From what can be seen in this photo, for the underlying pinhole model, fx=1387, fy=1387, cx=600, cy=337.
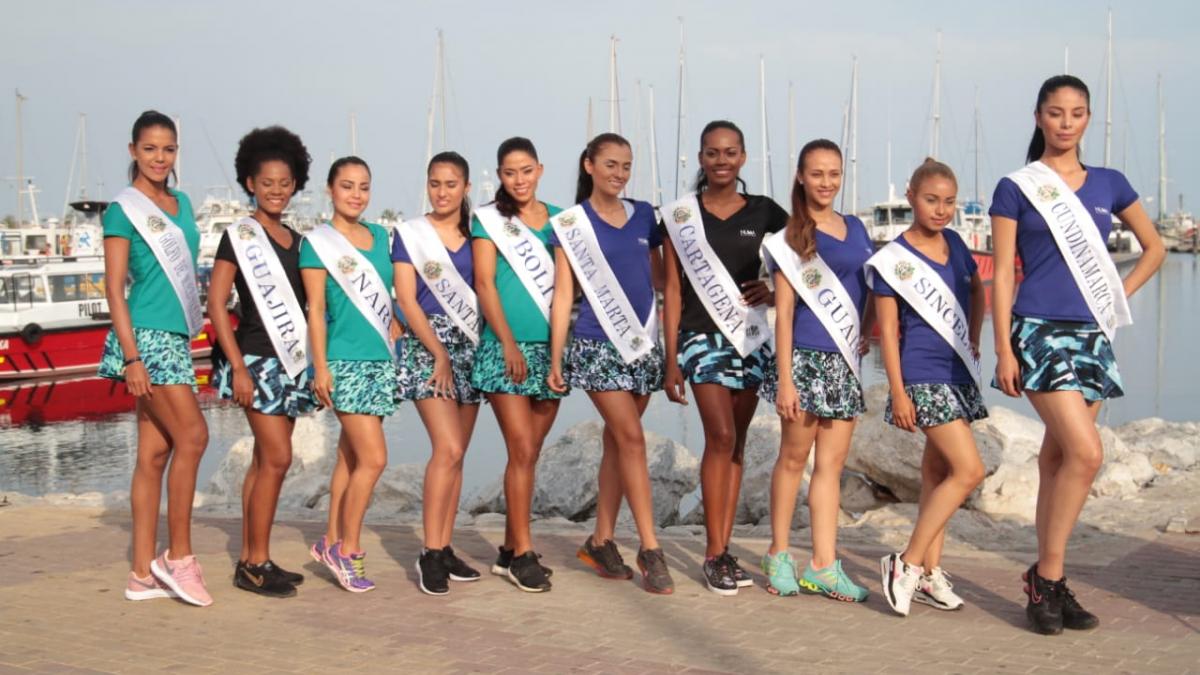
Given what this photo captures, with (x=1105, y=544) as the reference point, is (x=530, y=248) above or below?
above

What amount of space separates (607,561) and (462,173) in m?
1.88

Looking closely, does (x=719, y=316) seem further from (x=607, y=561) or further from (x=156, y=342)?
(x=156, y=342)

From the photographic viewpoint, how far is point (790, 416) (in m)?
5.78

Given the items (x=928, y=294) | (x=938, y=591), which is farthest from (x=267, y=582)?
(x=928, y=294)

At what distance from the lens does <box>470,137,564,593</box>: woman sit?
609 cm

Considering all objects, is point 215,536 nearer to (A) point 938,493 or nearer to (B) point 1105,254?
(A) point 938,493

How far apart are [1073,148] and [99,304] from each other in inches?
1100

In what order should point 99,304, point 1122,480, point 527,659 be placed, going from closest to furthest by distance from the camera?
1. point 527,659
2. point 1122,480
3. point 99,304

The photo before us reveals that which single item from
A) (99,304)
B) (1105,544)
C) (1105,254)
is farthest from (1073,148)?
(99,304)

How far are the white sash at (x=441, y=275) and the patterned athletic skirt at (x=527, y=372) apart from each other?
0.15 m

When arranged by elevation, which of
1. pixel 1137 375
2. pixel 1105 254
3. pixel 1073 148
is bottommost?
pixel 1137 375

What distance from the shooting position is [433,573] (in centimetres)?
599

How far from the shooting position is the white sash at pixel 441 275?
6.20 meters

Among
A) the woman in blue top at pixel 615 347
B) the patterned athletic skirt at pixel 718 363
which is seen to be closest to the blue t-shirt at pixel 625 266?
the woman in blue top at pixel 615 347
